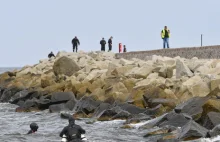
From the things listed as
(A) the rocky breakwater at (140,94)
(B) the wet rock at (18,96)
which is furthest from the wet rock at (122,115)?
(B) the wet rock at (18,96)

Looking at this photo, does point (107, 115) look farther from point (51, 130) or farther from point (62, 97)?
point (62, 97)

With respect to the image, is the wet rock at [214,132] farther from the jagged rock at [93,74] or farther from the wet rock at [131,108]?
the jagged rock at [93,74]

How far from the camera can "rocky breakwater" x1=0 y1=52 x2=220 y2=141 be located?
15752 millimetres

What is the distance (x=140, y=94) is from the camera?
20.3m

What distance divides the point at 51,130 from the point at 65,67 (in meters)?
12.4

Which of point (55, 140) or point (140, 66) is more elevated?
point (140, 66)

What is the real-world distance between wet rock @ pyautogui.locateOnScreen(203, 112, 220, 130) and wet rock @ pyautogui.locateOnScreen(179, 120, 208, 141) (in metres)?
0.46

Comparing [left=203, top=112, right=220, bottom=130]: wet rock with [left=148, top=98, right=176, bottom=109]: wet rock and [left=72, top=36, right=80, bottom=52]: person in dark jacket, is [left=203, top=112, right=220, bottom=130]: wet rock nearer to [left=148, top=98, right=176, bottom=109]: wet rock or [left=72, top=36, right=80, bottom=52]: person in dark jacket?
[left=148, top=98, right=176, bottom=109]: wet rock

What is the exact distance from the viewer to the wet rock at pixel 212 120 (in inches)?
583

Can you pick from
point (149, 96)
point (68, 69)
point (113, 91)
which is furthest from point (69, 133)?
point (68, 69)

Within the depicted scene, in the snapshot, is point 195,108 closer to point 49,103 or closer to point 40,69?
point 49,103

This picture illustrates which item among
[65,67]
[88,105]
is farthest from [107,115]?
[65,67]

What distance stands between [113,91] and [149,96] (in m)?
2.73

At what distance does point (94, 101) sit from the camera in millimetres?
21250
